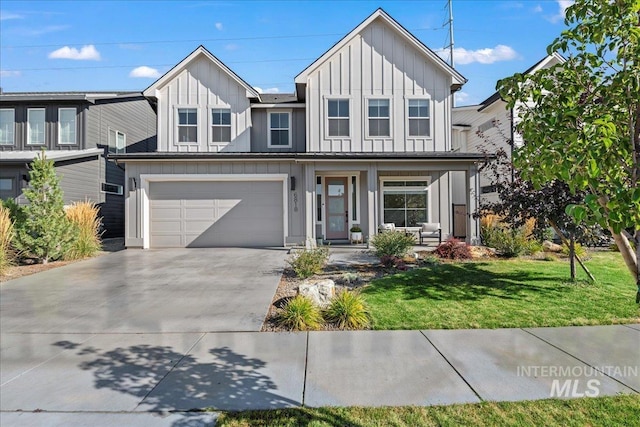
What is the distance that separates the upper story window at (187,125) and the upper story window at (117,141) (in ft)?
20.5

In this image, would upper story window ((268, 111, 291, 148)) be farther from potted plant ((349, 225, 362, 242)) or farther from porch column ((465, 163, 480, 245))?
porch column ((465, 163, 480, 245))

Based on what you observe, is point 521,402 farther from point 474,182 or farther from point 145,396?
point 474,182

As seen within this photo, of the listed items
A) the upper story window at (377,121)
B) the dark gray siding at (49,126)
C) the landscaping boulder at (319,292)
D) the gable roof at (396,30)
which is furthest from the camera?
the dark gray siding at (49,126)

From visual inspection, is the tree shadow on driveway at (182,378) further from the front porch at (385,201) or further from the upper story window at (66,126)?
the upper story window at (66,126)

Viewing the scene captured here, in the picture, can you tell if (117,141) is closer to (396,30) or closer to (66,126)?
(66,126)

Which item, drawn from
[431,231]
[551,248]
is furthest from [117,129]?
[551,248]

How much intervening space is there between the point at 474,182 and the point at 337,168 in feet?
16.8

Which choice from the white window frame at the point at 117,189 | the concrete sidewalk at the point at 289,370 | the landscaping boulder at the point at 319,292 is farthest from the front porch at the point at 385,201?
the white window frame at the point at 117,189

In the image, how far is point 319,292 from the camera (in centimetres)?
589

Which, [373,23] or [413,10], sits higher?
[413,10]

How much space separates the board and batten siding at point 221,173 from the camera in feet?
44.1

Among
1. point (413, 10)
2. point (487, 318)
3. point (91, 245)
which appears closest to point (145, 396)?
point (487, 318)

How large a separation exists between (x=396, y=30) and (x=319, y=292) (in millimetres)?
12061

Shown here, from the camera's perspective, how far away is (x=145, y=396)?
3.27 metres
